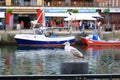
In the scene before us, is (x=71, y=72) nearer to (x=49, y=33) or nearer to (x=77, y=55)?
(x=77, y=55)

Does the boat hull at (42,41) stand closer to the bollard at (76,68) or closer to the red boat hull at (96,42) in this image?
the red boat hull at (96,42)

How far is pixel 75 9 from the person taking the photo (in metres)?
95.9

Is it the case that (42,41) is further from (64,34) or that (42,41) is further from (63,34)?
(64,34)

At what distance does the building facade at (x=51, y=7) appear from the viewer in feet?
317

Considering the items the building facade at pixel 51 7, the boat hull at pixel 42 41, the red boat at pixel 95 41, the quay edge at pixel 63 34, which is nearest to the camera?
the red boat at pixel 95 41

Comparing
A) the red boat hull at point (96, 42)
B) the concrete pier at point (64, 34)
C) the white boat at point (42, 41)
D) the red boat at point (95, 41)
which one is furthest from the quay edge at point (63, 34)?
the red boat at point (95, 41)

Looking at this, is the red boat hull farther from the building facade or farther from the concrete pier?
the building facade

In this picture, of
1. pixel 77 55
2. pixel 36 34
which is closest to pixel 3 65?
pixel 77 55

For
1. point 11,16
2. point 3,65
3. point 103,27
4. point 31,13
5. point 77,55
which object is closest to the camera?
point 77,55

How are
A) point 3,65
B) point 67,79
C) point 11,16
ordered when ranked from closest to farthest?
point 67,79, point 3,65, point 11,16

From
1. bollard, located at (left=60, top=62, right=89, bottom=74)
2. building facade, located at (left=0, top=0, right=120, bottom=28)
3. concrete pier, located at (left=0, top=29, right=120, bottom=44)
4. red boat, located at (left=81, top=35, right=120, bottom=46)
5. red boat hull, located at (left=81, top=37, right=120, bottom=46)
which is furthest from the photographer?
building facade, located at (left=0, top=0, right=120, bottom=28)

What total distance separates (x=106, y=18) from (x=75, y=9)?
8939 mm

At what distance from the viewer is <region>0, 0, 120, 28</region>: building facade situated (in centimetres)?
9675

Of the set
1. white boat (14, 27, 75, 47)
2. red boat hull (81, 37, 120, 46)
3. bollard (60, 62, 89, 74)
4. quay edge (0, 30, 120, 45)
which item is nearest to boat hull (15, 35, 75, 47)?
white boat (14, 27, 75, 47)
